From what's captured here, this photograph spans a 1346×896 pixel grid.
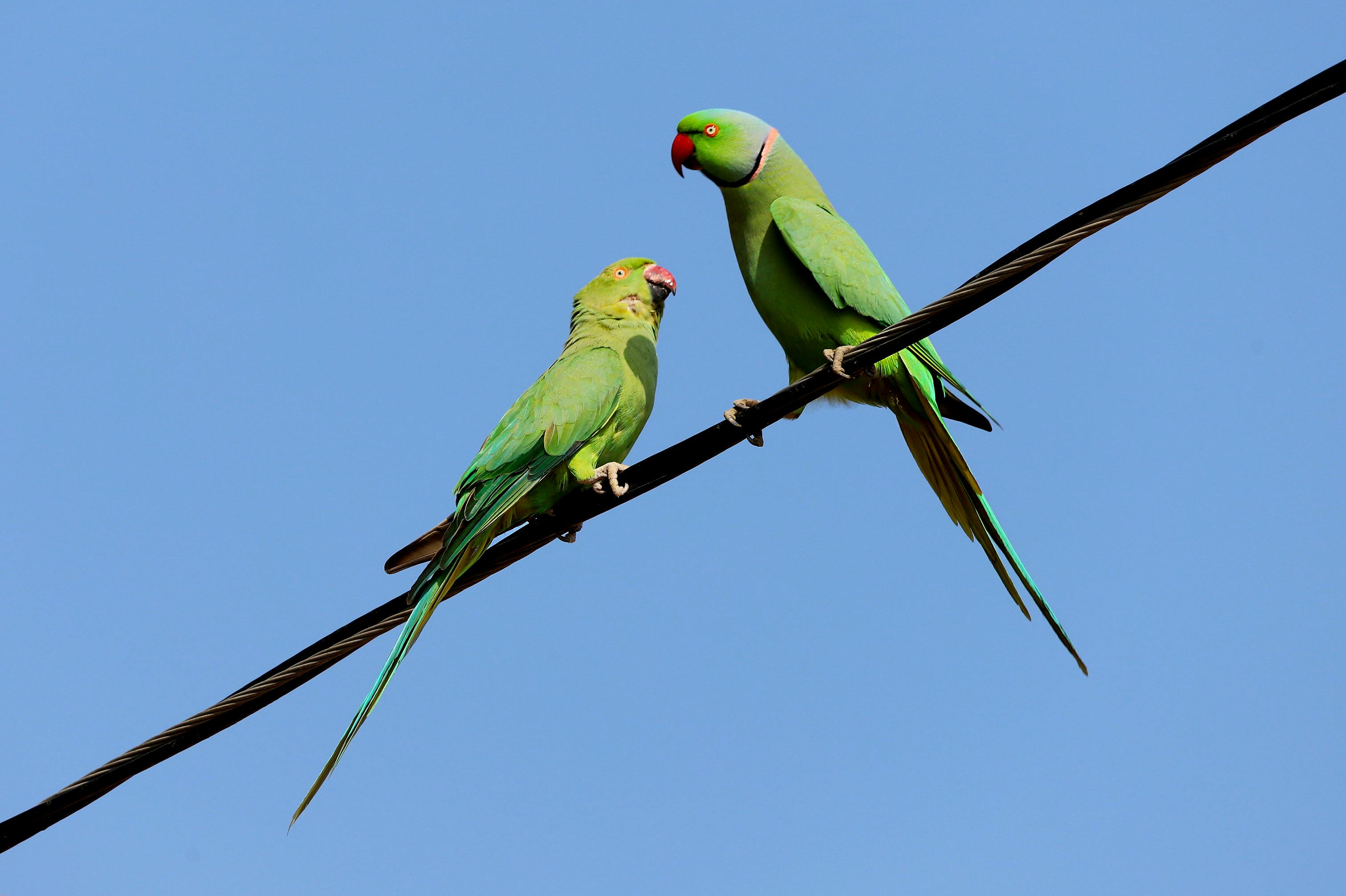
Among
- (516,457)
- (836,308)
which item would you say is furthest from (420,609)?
(836,308)

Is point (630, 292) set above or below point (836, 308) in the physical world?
above

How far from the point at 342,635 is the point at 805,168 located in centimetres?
332

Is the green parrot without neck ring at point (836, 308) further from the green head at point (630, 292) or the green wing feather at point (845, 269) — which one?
the green head at point (630, 292)

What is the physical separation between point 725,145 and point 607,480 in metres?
1.90

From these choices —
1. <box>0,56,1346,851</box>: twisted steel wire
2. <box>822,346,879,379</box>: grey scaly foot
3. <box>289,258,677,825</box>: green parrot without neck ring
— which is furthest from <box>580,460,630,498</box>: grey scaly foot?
<box>822,346,879,379</box>: grey scaly foot

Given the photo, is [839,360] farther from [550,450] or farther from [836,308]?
[550,450]

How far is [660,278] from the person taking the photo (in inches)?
235

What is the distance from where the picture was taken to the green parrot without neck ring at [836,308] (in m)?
4.75

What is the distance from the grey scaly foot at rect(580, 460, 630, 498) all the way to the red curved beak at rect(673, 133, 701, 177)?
176cm

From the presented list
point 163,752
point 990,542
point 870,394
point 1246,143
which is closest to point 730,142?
point 870,394

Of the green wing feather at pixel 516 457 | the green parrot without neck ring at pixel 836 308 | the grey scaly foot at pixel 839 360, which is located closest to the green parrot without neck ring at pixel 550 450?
the green wing feather at pixel 516 457

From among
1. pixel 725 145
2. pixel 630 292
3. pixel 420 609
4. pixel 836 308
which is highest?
pixel 725 145

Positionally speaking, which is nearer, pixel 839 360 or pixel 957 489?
pixel 839 360

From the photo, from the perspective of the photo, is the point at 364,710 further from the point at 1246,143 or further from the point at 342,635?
the point at 1246,143
